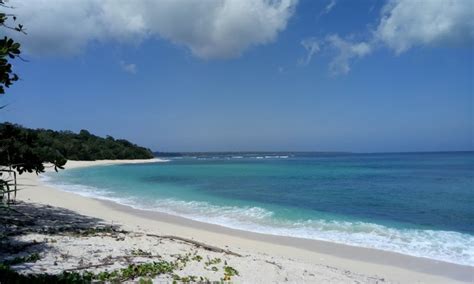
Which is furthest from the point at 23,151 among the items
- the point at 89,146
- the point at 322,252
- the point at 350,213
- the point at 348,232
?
the point at 89,146

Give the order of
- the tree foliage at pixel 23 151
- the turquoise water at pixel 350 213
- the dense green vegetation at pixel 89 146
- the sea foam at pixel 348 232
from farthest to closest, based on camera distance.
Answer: the dense green vegetation at pixel 89 146 → the turquoise water at pixel 350 213 → the sea foam at pixel 348 232 → the tree foliage at pixel 23 151

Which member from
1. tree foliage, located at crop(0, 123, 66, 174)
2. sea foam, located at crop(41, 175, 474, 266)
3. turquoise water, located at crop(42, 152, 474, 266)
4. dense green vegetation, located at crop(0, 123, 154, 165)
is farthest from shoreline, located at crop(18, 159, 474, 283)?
dense green vegetation, located at crop(0, 123, 154, 165)

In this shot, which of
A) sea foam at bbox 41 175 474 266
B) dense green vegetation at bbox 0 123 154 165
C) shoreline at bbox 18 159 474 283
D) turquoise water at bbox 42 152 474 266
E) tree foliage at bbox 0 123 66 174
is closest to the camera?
shoreline at bbox 18 159 474 283

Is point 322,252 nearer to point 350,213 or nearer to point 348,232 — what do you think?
point 348,232

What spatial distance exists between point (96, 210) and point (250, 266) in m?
10.2

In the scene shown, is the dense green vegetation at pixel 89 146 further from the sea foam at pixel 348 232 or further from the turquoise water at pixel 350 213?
the sea foam at pixel 348 232

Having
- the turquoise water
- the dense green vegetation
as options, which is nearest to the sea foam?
the turquoise water

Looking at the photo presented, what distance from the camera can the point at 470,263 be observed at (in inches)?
344

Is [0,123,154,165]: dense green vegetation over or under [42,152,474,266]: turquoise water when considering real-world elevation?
over

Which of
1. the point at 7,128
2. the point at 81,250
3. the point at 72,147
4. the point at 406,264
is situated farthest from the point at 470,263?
the point at 72,147

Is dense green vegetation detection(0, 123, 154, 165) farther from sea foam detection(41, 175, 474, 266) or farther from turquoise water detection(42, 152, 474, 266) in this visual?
sea foam detection(41, 175, 474, 266)

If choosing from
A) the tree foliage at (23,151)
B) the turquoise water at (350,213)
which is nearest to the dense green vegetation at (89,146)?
the turquoise water at (350,213)

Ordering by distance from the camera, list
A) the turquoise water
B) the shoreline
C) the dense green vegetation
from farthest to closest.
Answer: the dense green vegetation, the turquoise water, the shoreline

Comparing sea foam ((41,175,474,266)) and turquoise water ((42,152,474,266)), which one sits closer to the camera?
sea foam ((41,175,474,266))
